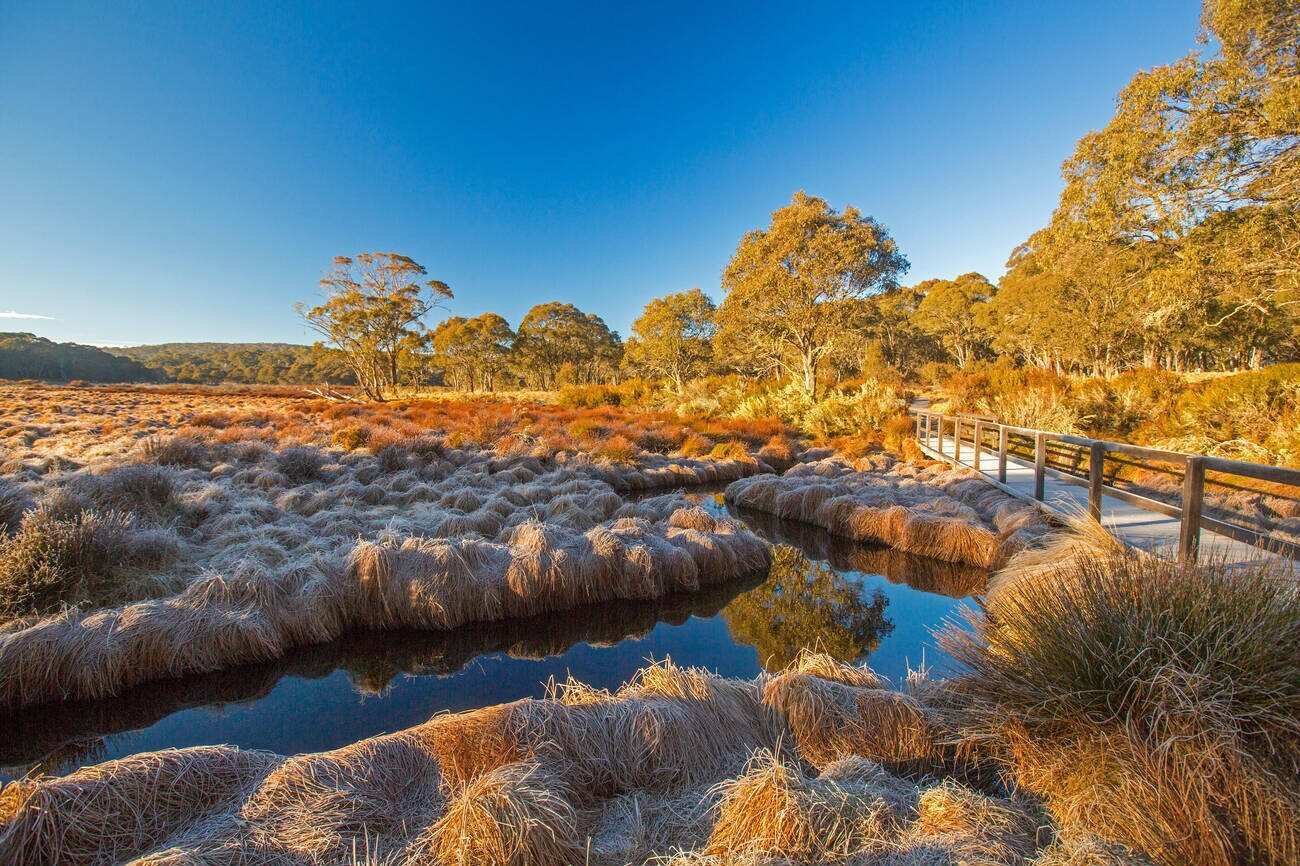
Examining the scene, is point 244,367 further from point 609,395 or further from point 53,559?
point 53,559

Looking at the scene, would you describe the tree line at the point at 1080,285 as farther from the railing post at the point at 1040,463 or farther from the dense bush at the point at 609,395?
the railing post at the point at 1040,463

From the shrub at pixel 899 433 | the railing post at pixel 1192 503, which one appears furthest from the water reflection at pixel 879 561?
the shrub at pixel 899 433

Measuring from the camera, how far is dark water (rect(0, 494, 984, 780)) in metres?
3.88

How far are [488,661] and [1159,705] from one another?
15.8 feet

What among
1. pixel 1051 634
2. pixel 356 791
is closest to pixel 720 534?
pixel 1051 634

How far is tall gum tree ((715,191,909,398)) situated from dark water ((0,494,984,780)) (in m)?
16.0

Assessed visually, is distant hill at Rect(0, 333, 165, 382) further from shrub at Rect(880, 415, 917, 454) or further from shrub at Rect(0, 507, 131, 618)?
shrub at Rect(880, 415, 917, 454)

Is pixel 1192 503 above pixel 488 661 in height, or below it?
above

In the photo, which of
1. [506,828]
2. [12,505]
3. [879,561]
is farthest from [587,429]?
[506,828]

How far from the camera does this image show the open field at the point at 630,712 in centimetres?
195

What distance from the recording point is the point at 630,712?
2996 millimetres

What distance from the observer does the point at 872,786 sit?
91.0 inches

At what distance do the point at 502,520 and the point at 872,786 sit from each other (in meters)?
6.78

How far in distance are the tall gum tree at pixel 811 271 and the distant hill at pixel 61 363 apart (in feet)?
213
